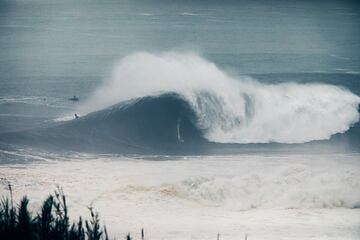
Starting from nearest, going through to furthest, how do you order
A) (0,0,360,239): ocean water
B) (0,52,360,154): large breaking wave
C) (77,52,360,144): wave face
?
(0,0,360,239): ocean water → (0,52,360,154): large breaking wave → (77,52,360,144): wave face

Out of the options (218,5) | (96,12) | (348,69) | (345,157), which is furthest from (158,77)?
(218,5)

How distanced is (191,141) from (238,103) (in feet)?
23.6

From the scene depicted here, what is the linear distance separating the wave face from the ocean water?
0.41 feet

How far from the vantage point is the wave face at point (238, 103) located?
37.8 m

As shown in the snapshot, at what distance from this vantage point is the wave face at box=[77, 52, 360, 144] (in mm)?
37812

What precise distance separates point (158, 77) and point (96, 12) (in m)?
102

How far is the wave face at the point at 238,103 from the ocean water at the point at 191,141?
0.41ft

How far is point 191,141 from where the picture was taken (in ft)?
118

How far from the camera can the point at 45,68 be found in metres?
65.2

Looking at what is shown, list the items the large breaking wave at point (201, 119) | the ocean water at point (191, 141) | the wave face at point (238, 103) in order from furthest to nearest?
the wave face at point (238, 103)
the large breaking wave at point (201, 119)
the ocean water at point (191, 141)

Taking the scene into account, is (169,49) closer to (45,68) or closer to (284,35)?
(45,68)

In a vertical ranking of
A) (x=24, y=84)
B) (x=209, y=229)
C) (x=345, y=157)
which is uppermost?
(x=24, y=84)

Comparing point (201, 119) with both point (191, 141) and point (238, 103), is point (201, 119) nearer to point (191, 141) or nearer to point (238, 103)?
point (191, 141)

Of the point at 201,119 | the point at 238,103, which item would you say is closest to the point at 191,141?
the point at 201,119
